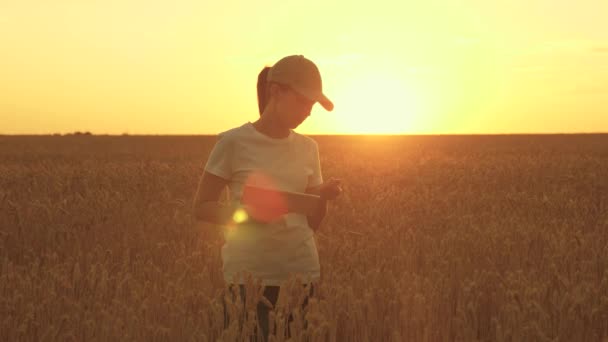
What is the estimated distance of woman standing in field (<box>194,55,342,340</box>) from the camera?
2.64 meters

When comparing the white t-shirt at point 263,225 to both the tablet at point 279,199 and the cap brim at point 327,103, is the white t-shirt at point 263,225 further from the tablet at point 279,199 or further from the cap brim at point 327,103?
the cap brim at point 327,103

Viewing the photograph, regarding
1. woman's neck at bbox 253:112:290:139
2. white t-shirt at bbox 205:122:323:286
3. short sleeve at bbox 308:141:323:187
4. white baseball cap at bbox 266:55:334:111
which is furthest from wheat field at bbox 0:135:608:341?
white baseball cap at bbox 266:55:334:111

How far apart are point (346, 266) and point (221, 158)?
5.97 feet

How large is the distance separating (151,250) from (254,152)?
283 cm

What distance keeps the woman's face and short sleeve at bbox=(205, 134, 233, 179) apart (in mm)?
241

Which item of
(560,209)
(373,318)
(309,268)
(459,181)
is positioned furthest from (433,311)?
(459,181)

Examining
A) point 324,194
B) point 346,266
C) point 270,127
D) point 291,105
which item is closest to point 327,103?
point 291,105

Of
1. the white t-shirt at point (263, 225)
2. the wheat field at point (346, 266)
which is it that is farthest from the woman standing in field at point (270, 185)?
the wheat field at point (346, 266)

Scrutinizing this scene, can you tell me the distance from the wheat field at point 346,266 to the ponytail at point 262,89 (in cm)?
75

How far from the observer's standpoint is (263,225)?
2.73 m

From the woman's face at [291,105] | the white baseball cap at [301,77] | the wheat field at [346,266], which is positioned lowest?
the wheat field at [346,266]

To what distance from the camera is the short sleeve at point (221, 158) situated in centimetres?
274

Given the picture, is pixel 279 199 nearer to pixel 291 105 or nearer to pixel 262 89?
pixel 291 105

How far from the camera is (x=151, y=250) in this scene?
17.5ft
